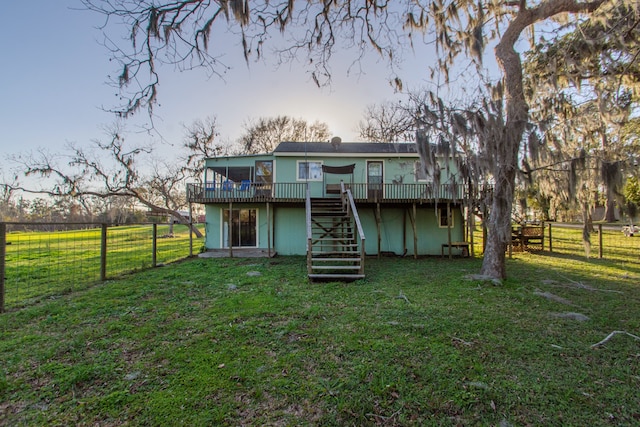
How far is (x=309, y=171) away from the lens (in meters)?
11.9

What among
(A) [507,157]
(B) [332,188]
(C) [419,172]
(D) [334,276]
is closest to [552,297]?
(A) [507,157]

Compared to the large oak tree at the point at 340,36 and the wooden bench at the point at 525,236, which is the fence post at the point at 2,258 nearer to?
the large oak tree at the point at 340,36

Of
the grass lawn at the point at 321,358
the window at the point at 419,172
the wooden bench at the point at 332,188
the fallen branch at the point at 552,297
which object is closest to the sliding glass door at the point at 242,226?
the wooden bench at the point at 332,188

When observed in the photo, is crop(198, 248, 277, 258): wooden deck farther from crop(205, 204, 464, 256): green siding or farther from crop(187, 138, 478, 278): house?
crop(205, 204, 464, 256): green siding

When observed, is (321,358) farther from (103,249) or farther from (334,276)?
(103,249)

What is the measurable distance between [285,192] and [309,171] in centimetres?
137

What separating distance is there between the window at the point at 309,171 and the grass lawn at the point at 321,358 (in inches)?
277

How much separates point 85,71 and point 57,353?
11.2 ft

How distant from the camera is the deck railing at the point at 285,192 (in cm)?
1077

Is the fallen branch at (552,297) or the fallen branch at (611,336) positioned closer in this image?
the fallen branch at (611,336)

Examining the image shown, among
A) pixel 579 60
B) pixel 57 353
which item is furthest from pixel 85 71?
pixel 579 60

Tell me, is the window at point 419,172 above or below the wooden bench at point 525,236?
above

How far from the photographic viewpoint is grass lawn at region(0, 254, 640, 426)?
2107mm

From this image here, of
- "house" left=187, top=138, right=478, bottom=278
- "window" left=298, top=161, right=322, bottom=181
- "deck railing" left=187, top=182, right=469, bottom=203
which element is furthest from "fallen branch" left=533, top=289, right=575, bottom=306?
"window" left=298, top=161, right=322, bottom=181
